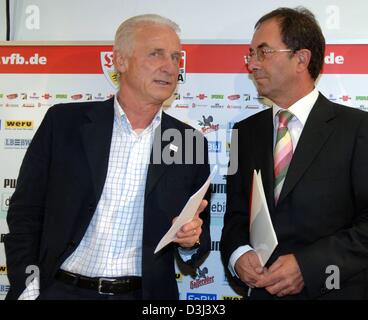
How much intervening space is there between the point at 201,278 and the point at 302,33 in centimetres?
166

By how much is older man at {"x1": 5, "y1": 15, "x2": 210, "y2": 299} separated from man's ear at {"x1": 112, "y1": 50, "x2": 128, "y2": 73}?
0.09 metres

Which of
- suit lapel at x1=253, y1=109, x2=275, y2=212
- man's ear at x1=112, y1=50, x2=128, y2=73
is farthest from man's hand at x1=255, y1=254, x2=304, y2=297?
man's ear at x1=112, y1=50, x2=128, y2=73

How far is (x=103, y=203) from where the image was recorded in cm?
206

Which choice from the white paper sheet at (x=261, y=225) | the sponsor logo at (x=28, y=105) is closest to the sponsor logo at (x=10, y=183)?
the sponsor logo at (x=28, y=105)

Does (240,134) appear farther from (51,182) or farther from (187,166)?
(51,182)

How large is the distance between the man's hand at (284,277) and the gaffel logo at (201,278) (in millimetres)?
949

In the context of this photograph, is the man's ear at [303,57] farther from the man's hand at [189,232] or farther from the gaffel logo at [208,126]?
the man's hand at [189,232]

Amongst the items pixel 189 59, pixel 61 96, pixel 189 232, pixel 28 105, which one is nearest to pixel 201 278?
pixel 189 232

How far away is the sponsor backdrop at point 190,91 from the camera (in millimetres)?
2826

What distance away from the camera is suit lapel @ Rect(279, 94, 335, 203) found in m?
2.02

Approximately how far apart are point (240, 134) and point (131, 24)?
2.81 feet

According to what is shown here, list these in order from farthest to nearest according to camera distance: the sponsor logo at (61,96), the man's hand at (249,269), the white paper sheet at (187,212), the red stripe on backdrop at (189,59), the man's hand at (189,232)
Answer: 1. the sponsor logo at (61,96)
2. the red stripe on backdrop at (189,59)
3. the man's hand at (249,269)
4. the man's hand at (189,232)
5. the white paper sheet at (187,212)

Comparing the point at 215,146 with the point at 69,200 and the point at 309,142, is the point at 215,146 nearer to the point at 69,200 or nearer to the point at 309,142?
the point at 309,142

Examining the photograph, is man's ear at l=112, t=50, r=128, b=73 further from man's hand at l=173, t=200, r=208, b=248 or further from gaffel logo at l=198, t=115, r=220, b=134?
man's hand at l=173, t=200, r=208, b=248
